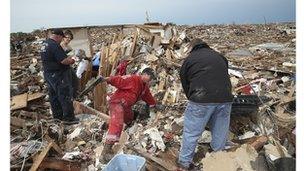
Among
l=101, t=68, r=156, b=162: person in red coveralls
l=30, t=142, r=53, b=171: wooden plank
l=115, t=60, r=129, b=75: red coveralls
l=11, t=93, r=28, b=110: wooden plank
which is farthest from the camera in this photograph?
l=115, t=60, r=129, b=75: red coveralls

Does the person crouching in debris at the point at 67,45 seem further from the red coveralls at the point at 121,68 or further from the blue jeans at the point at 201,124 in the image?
the blue jeans at the point at 201,124

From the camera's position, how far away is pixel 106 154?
5367mm

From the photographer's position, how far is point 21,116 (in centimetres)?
706

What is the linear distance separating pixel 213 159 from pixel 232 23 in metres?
21.8

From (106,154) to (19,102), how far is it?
294 centimetres

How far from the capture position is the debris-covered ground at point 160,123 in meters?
4.86

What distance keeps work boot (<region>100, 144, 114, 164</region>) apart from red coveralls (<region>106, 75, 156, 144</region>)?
0.13 metres

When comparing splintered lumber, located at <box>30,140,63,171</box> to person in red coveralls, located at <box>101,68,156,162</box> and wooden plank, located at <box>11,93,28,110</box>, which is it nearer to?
person in red coveralls, located at <box>101,68,156,162</box>

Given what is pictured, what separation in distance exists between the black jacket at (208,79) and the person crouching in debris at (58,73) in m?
2.40

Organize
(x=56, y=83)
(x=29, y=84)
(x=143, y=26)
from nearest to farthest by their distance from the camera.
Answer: (x=56, y=83) → (x=29, y=84) → (x=143, y=26)

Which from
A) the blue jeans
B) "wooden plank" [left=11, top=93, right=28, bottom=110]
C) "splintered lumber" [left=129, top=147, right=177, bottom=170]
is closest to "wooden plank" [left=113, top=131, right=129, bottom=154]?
"splintered lumber" [left=129, top=147, right=177, bottom=170]

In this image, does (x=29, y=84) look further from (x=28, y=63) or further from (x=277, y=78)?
(x=277, y=78)

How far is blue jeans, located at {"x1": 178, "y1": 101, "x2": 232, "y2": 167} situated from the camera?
4.62 m
